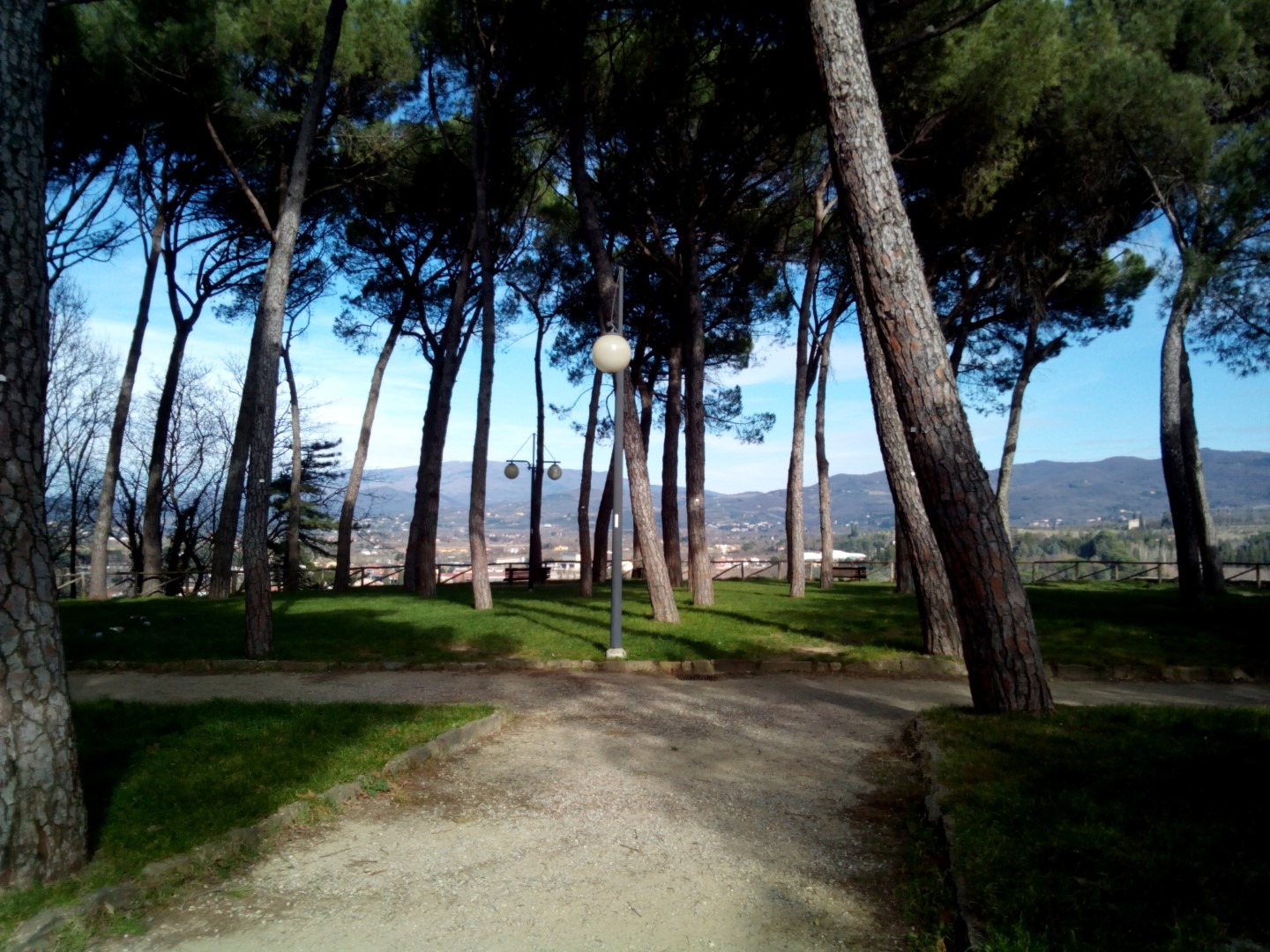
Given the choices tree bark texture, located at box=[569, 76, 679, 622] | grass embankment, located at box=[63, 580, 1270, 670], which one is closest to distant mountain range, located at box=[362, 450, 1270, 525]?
grass embankment, located at box=[63, 580, 1270, 670]

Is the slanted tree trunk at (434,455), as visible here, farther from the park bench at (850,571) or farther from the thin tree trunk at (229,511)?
the park bench at (850,571)

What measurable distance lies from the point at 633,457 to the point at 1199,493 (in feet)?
33.2

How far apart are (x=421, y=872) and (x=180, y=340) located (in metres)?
17.5

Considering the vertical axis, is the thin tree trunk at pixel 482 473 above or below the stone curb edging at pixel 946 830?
above

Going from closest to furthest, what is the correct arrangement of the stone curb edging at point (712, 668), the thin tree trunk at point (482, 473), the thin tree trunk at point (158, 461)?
1. the stone curb edging at point (712, 668)
2. the thin tree trunk at point (482, 473)
3. the thin tree trunk at point (158, 461)

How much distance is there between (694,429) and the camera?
47.0ft

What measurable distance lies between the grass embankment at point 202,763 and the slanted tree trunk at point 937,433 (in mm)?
3249

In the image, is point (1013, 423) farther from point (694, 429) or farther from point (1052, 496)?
point (1052, 496)

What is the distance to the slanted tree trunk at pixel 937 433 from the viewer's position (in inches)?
215

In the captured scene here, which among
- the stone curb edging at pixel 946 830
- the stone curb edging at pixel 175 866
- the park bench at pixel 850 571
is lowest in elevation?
the park bench at pixel 850 571

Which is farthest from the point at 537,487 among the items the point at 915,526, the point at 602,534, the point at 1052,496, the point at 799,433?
the point at 1052,496

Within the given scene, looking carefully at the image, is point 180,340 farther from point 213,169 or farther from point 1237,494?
point 1237,494

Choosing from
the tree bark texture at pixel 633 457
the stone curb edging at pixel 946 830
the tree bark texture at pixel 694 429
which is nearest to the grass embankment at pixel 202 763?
the stone curb edging at pixel 946 830

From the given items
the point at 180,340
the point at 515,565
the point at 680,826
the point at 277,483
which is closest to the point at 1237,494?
the point at 515,565
